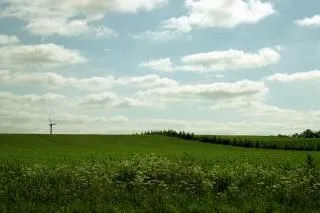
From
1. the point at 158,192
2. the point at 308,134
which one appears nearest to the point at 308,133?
the point at 308,134

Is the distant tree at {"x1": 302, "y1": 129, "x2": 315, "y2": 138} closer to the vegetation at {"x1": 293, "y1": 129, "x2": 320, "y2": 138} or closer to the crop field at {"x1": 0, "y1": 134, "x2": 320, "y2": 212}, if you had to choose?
the vegetation at {"x1": 293, "y1": 129, "x2": 320, "y2": 138}

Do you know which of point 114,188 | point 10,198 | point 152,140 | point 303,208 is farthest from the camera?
point 152,140

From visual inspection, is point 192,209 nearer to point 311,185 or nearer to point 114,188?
point 114,188

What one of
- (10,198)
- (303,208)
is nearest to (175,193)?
(303,208)

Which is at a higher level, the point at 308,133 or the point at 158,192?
the point at 308,133

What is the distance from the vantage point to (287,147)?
91.9 m

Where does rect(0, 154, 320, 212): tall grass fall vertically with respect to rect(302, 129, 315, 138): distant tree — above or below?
below

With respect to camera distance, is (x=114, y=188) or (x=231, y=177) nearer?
(x=114, y=188)

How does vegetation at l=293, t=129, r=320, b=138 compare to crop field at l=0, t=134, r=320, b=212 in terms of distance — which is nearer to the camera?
crop field at l=0, t=134, r=320, b=212

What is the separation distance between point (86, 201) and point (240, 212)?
4851 mm

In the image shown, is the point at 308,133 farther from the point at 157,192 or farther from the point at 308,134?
the point at 157,192

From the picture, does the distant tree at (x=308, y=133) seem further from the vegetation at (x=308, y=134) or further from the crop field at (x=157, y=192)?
the crop field at (x=157, y=192)

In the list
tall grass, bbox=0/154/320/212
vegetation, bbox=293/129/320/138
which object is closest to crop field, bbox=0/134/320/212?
tall grass, bbox=0/154/320/212

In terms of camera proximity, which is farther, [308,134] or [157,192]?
[308,134]
